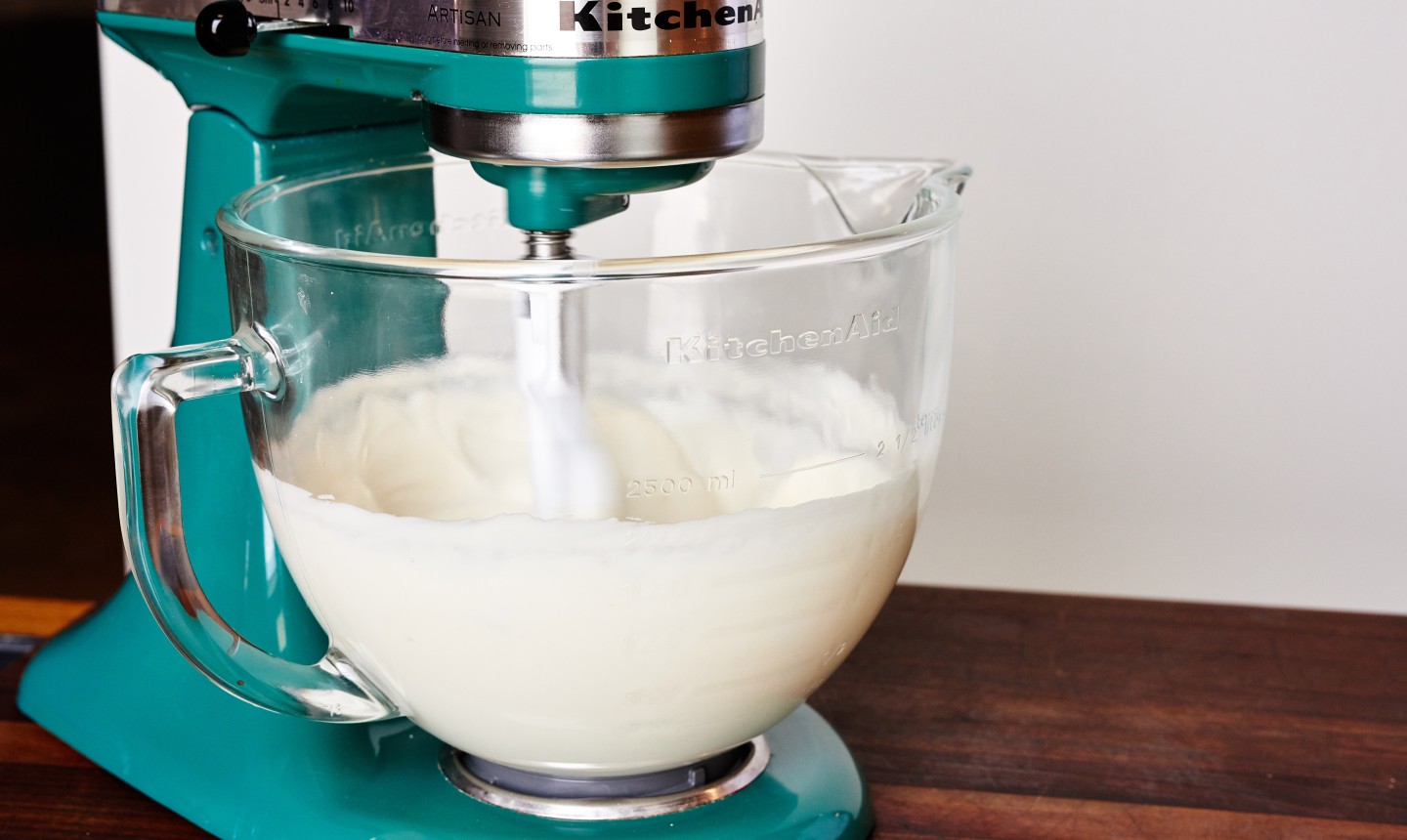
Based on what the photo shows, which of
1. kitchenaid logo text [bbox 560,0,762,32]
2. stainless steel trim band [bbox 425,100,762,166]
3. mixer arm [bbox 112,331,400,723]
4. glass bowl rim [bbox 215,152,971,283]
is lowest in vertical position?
mixer arm [bbox 112,331,400,723]

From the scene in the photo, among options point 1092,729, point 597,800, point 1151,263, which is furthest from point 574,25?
point 1151,263

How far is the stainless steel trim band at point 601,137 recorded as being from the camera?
1.57 feet

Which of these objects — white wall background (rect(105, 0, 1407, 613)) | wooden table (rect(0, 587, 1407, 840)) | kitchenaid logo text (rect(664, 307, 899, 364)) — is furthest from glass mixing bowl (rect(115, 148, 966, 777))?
white wall background (rect(105, 0, 1407, 613))

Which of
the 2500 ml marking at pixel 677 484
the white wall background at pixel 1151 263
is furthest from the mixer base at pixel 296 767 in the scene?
the white wall background at pixel 1151 263

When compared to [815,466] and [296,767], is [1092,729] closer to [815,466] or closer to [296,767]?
[815,466]

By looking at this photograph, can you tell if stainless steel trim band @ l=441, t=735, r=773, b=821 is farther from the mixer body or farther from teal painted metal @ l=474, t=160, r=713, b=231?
teal painted metal @ l=474, t=160, r=713, b=231

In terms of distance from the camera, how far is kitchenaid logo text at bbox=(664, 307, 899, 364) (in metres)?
0.48

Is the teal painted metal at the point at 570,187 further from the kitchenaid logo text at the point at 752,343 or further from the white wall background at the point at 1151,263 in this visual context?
the white wall background at the point at 1151,263

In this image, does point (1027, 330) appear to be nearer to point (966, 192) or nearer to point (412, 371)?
point (966, 192)

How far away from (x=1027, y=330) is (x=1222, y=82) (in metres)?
0.20

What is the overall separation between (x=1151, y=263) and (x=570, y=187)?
0.61 m

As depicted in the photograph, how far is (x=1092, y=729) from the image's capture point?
2.20ft

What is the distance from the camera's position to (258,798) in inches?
23.3

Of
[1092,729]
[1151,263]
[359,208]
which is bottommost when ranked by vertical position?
[1092,729]
